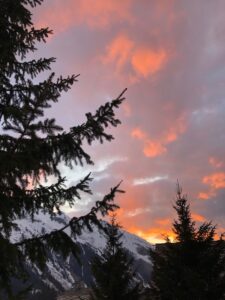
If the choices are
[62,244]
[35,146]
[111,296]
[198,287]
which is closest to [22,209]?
[62,244]

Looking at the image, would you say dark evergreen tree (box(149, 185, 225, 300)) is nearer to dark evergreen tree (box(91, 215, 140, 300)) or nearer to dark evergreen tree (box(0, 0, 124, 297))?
dark evergreen tree (box(91, 215, 140, 300))

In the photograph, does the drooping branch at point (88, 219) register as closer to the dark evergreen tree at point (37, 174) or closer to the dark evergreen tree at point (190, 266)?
the dark evergreen tree at point (37, 174)

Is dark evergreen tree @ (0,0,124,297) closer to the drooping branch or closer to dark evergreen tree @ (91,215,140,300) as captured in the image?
the drooping branch

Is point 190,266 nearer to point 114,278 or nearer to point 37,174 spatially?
point 114,278

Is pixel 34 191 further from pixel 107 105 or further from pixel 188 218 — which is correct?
pixel 188 218

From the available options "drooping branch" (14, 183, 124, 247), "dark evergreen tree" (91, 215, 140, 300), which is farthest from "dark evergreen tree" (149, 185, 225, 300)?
"drooping branch" (14, 183, 124, 247)

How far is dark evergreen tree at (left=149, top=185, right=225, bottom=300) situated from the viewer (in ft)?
60.3

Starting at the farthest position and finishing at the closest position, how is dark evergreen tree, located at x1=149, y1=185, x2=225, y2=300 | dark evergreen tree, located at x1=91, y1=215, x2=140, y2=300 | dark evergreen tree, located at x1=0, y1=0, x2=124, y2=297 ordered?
dark evergreen tree, located at x1=91, y1=215, x2=140, y2=300 → dark evergreen tree, located at x1=149, y1=185, x2=225, y2=300 → dark evergreen tree, located at x1=0, y1=0, x2=124, y2=297

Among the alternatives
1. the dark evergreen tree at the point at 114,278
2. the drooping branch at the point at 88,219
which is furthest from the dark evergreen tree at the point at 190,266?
the drooping branch at the point at 88,219

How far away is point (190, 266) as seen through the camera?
64.0 feet

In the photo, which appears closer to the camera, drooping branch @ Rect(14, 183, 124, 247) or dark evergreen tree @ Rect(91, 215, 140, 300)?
drooping branch @ Rect(14, 183, 124, 247)

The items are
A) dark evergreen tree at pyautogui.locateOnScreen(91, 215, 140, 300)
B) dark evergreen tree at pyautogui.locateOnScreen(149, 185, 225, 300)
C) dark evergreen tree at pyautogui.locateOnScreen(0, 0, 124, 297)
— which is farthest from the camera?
dark evergreen tree at pyautogui.locateOnScreen(91, 215, 140, 300)

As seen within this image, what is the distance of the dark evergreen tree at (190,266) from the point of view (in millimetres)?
18375

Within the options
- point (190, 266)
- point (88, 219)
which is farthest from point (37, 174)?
point (190, 266)
